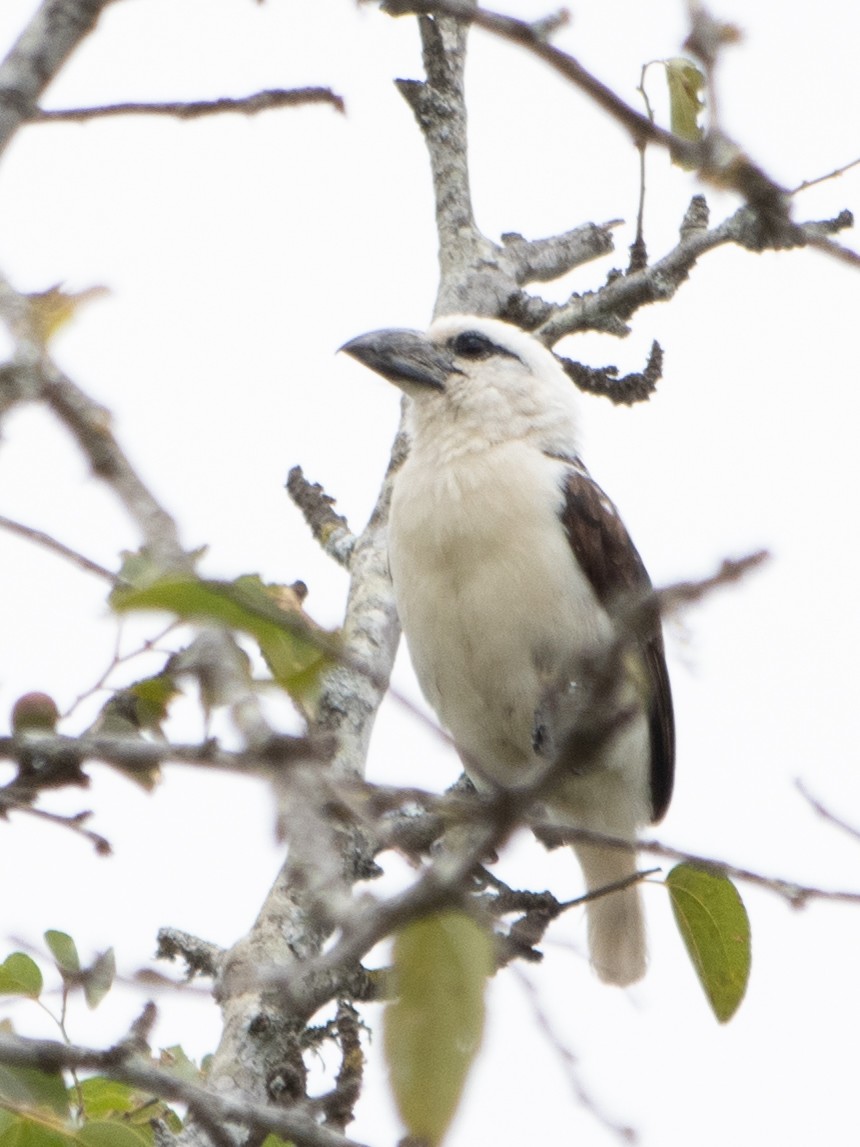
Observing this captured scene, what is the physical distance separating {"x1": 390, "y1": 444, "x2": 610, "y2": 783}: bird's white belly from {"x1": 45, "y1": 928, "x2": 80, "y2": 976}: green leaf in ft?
6.28

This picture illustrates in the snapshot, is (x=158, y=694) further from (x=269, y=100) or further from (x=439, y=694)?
(x=439, y=694)

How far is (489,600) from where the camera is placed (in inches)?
193

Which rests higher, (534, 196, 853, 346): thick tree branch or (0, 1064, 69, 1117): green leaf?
(534, 196, 853, 346): thick tree branch

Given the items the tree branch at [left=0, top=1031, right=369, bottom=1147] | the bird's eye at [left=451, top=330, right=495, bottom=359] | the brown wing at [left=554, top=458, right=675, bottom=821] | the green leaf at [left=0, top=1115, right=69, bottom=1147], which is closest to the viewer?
the tree branch at [left=0, top=1031, right=369, bottom=1147]

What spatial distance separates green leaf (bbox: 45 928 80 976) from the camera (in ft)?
9.98

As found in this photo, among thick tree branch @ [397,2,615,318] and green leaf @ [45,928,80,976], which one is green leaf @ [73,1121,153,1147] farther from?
thick tree branch @ [397,2,615,318]

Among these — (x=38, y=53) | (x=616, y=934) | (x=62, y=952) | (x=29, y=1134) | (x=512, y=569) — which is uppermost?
(x=512, y=569)

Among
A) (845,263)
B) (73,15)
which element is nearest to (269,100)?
(73,15)

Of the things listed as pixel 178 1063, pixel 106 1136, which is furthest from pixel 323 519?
pixel 106 1136

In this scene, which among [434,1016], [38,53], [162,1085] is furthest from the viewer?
[38,53]

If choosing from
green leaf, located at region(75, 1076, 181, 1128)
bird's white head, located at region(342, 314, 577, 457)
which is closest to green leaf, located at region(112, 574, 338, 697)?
green leaf, located at region(75, 1076, 181, 1128)

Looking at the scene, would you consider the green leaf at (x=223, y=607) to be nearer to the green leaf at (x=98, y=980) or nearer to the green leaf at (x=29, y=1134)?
the green leaf at (x=29, y=1134)

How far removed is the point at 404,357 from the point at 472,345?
0.88 feet

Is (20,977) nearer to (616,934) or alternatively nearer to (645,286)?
(616,934)
